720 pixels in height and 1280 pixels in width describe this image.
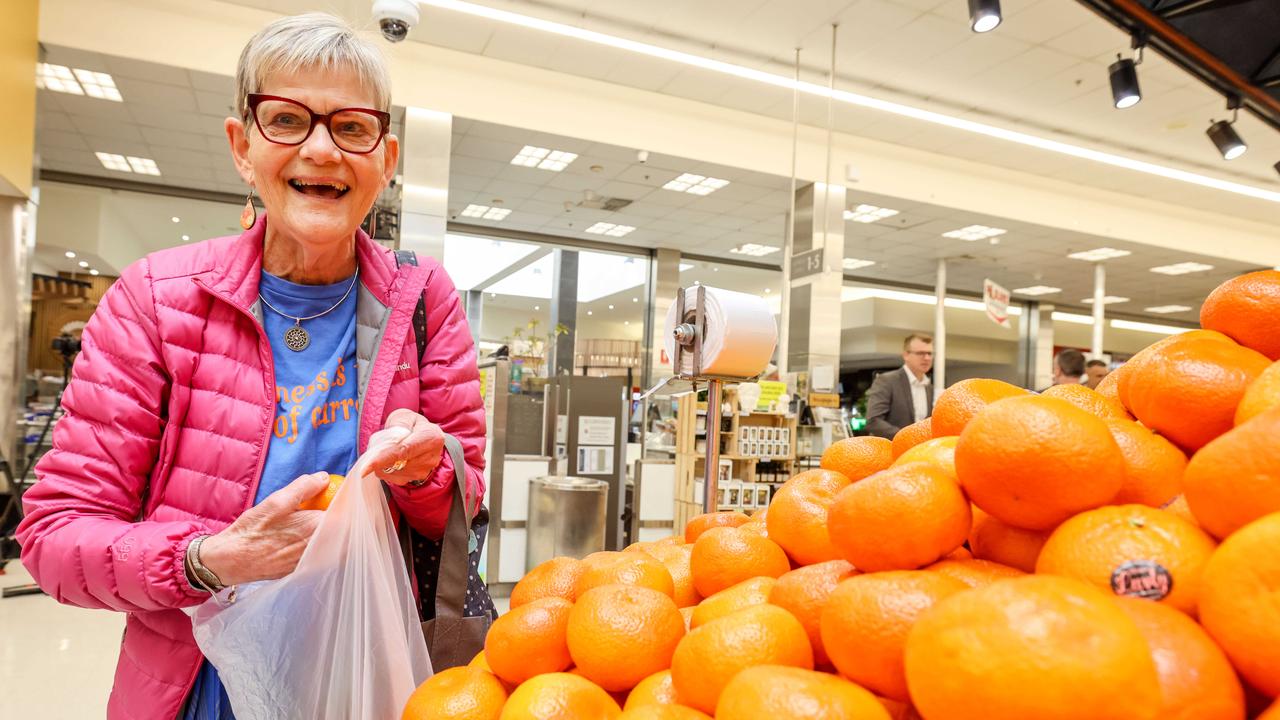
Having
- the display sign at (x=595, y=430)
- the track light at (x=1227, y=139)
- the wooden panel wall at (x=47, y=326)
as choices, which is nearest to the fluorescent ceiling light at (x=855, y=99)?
the track light at (x=1227, y=139)

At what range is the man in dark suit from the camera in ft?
18.6

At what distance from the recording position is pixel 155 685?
957 millimetres

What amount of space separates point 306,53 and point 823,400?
23.8 ft

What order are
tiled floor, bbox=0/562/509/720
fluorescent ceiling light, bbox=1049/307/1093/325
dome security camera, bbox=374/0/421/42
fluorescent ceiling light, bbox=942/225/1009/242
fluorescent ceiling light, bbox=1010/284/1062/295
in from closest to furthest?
tiled floor, bbox=0/562/509/720 → dome security camera, bbox=374/0/421/42 → fluorescent ceiling light, bbox=942/225/1009/242 → fluorescent ceiling light, bbox=1010/284/1062/295 → fluorescent ceiling light, bbox=1049/307/1093/325

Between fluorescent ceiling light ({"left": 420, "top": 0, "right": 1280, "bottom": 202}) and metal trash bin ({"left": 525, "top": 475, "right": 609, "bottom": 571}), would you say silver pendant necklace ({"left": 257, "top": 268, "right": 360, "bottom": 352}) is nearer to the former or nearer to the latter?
metal trash bin ({"left": 525, "top": 475, "right": 609, "bottom": 571})

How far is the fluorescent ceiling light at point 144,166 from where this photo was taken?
8200 millimetres

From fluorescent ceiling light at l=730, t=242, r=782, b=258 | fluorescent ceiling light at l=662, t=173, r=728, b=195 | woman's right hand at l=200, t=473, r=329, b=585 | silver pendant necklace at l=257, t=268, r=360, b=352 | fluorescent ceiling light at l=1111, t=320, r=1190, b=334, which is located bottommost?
woman's right hand at l=200, t=473, r=329, b=585

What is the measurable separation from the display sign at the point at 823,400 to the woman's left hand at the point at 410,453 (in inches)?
278

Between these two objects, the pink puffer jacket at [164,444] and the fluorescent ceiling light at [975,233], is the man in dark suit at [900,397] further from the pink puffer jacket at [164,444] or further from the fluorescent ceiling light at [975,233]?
the pink puffer jacket at [164,444]

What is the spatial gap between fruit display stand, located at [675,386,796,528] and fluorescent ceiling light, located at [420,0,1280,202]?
9.44 ft

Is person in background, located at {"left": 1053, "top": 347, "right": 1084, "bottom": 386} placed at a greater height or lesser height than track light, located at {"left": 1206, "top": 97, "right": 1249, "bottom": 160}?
lesser

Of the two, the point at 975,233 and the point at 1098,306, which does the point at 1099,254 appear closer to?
the point at 1098,306

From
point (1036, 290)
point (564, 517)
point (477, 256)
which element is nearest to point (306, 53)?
point (564, 517)

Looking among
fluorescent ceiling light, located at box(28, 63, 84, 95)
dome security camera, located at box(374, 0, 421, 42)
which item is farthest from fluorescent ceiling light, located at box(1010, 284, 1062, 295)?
fluorescent ceiling light, located at box(28, 63, 84, 95)
